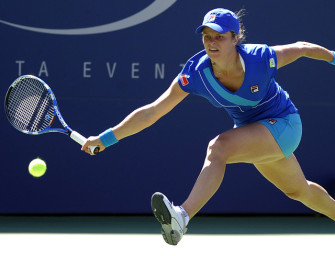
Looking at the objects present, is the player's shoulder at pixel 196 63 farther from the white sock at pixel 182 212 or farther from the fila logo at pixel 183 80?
the white sock at pixel 182 212

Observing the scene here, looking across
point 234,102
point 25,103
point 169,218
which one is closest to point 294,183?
point 234,102

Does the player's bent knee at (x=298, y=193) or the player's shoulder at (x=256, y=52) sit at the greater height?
the player's shoulder at (x=256, y=52)

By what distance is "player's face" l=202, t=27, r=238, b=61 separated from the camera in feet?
13.1

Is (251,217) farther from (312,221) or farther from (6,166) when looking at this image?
(6,166)

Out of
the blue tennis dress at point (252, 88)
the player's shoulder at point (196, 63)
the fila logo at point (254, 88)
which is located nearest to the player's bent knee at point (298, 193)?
the blue tennis dress at point (252, 88)

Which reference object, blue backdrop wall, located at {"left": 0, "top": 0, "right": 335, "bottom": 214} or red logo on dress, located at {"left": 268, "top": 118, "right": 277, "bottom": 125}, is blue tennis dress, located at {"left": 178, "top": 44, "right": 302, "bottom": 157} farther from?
blue backdrop wall, located at {"left": 0, "top": 0, "right": 335, "bottom": 214}

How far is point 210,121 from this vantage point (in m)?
6.70

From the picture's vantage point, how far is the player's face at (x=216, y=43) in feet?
13.1

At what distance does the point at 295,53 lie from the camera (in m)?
4.30
